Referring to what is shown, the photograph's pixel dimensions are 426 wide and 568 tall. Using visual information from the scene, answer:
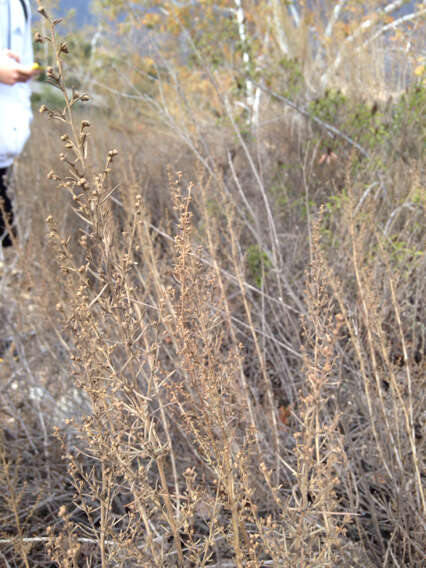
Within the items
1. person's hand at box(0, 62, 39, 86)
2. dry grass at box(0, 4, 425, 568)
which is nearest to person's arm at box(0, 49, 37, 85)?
person's hand at box(0, 62, 39, 86)

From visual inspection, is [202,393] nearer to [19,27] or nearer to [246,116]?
[19,27]

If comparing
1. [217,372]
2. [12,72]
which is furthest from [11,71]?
[217,372]

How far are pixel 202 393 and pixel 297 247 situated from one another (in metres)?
1.91

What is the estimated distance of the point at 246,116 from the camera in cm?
418

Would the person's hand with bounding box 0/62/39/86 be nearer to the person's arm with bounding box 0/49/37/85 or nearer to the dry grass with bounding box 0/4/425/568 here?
the person's arm with bounding box 0/49/37/85

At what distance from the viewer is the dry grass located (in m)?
0.95

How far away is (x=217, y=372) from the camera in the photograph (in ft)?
3.77

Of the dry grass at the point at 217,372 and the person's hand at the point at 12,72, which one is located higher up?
the person's hand at the point at 12,72

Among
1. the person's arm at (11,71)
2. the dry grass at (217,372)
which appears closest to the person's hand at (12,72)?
the person's arm at (11,71)

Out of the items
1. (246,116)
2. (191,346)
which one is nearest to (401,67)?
(246,116)

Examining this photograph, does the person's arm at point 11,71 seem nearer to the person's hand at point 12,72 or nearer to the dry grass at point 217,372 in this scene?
the person's hand at point 12,72

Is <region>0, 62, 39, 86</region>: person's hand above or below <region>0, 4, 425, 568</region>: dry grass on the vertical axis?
above

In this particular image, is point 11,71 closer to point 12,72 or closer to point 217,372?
point 12,72

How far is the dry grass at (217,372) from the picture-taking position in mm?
949
